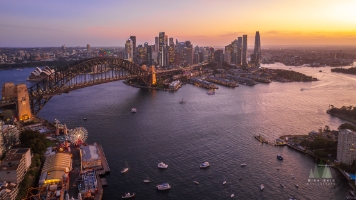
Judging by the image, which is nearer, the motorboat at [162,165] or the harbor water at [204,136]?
the harbor water at [204,136]

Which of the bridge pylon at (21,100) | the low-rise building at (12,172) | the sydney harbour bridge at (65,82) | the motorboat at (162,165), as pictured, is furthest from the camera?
the sydney harbour bridge at (65,82)

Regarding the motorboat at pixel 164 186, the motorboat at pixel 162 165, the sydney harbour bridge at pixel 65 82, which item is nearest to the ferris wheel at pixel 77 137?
the motorboat at pixel 162 165

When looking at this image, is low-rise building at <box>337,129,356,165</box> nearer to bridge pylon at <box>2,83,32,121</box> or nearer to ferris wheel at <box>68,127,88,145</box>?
ferris wheel at <box>68,127,88,145</box>

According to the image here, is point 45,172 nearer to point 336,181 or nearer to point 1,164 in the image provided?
point 1,164

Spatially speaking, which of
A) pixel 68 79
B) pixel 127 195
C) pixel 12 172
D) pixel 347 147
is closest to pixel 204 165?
pixel 127 195

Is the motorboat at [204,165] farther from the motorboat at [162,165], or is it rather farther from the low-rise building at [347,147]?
the low-rise building at [347,147]

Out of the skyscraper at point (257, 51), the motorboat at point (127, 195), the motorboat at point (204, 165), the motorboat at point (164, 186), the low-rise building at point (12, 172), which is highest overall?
the skyscraper at point (257, 51)

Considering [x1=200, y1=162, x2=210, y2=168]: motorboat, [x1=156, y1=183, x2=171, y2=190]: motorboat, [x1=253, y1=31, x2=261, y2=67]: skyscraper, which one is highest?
[x1=253, y1=31, x2=261, y2=67]: skyscraper

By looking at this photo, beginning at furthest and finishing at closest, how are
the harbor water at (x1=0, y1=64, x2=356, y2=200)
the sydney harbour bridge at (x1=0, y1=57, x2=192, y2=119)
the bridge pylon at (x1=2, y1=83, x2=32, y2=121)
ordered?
1. the sydney harbour bridge at (x1=0, y1=57, x2=192, y2=119)
2. the bridge pylon at (x1=2, y1=83, x2=32, y2=121)
3. the harbor water at (x1=0, y1=64, x2=356, y2=200)

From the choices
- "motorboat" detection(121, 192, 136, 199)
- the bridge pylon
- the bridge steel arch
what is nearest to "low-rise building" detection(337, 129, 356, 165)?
"motorboat" detection(121, 192, 136, 199)
